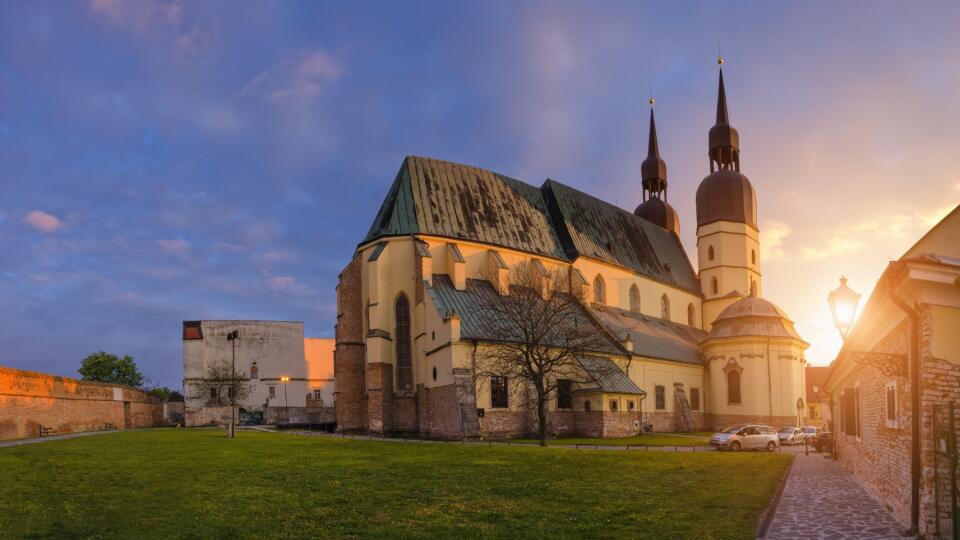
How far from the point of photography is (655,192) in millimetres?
72312

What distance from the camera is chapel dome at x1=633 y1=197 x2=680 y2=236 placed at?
6994cm

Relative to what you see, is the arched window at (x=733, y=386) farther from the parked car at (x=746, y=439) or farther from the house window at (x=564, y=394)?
the house window at (x=564, y=394)

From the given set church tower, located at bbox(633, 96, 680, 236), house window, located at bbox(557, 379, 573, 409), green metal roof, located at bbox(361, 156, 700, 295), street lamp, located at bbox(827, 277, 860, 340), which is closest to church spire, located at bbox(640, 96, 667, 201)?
church tower, located at bbox(633, 96, 680, 236)

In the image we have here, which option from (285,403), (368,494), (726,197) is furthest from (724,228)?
(368,494)

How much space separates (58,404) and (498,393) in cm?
2321

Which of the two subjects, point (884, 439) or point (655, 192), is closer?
point (884, 439)

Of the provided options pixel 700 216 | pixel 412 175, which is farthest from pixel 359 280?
pixel 700 216

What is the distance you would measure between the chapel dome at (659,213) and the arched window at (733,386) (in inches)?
853

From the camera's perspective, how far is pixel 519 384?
Answer: 37000 millimetres

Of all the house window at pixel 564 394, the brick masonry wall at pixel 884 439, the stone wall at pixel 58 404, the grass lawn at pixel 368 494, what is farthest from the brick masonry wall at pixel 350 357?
the brick masonry wall at pixel 884 439

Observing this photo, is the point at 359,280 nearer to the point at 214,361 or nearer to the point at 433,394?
the point at 433,394

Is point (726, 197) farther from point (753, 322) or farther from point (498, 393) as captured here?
point (498, 393)

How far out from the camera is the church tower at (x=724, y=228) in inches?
2500

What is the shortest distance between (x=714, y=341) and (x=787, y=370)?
5.33 meters
